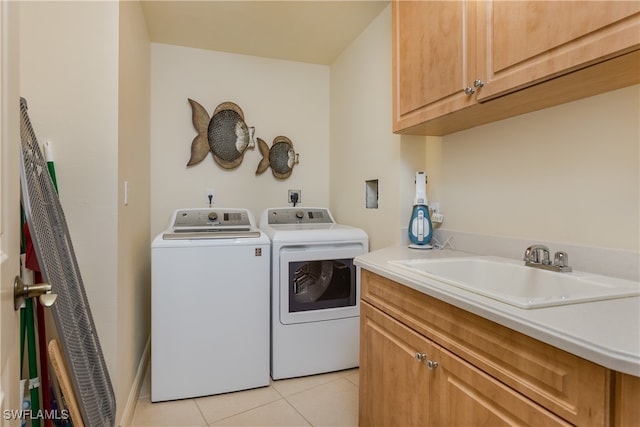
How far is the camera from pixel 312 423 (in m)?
1.80

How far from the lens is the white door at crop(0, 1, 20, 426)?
2.11 feet

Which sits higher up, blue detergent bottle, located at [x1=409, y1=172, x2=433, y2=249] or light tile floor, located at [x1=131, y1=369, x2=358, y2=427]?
blue detergent bottle, located at [x1=409, y1=172, x2=433, y2=249]

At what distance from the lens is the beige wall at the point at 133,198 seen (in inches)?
64.6

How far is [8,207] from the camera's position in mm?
688

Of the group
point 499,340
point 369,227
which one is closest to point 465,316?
point 499,340

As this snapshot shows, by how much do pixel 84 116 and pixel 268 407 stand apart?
172 centimetres

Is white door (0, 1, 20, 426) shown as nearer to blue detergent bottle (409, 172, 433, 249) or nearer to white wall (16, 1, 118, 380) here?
white wall (16, 1, 118, 380)

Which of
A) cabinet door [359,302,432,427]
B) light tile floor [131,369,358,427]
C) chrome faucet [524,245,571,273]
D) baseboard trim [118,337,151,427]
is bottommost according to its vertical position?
light tile floor [131,369,358,427]

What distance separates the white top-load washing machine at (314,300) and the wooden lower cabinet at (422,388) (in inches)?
28.0

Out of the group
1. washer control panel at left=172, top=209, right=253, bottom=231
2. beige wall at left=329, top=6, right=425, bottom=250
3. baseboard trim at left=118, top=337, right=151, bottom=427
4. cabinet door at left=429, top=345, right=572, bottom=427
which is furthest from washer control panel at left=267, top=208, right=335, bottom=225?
cabinet door at left=429, top=345, right=572, bottom=427

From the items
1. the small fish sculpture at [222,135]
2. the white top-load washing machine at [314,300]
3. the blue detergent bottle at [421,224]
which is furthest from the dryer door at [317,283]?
the small fish sculpture at [222,135]

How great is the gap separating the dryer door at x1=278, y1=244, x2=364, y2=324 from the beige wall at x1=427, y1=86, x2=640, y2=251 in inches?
30.1

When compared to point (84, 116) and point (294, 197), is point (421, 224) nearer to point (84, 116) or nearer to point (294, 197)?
point (294, 197)

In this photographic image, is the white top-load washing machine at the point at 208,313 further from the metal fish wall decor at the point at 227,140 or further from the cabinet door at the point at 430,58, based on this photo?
the cabinet door at the point at 430,58
